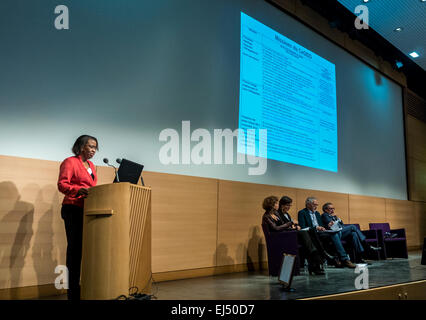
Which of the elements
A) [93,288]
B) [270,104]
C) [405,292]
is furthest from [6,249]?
[270,104]

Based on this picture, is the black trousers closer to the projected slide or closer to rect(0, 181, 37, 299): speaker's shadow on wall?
rect(0, 181, 37, 299): speaker's shadow on wall

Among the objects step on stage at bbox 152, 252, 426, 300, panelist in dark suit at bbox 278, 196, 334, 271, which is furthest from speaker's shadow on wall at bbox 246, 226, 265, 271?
panelist in dark suit at bbox 278, 196, 334, 271

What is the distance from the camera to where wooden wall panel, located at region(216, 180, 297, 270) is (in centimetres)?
445

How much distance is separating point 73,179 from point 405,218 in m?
7.56

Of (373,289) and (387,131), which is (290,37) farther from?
(373,289)

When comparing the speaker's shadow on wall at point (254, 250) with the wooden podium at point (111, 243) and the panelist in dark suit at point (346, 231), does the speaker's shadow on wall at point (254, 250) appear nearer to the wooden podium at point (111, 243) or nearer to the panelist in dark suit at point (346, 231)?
the panelist in dark suit at point (346, 231)

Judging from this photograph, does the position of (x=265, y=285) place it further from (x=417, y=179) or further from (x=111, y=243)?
(x=417, y=179)

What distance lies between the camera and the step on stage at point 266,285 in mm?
2789

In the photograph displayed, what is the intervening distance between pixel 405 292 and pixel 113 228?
2.53m

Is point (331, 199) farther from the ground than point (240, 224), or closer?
farther from the ground

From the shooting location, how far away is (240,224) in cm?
465

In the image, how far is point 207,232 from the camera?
14.0 feet

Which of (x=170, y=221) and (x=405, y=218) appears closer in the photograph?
(x=170, y=221)

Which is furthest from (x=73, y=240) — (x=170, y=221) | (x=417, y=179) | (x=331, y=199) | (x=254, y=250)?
(x=417, y=179)
